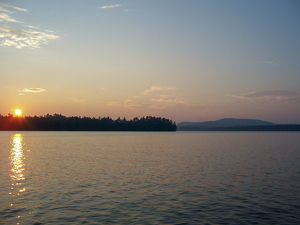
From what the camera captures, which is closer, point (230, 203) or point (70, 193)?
point (230, 203)

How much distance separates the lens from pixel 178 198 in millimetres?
25281

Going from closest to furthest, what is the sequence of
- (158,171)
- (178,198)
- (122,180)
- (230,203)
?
(230,203)
(178,198)
(122,180)
(158,171)

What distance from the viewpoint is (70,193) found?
27.0 m

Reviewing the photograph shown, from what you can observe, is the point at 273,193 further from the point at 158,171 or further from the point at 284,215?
the point at 158,171

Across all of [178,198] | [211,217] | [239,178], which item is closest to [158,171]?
[239,178]

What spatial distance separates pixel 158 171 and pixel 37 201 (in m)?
20.6

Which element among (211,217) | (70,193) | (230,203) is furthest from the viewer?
(70,193)

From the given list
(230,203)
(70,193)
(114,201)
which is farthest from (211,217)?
(70,193)

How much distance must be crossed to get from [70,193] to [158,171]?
1691 centimetres

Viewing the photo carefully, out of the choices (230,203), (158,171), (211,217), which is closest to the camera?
(211,217)

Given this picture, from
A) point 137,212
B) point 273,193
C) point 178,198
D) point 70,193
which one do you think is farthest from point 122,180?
point 273,193

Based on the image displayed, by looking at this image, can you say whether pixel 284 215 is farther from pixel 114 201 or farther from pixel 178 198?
pixel 114 201

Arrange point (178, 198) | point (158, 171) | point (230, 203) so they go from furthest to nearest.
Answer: point (158, 171)
point (178, 198)
point (230, 203)

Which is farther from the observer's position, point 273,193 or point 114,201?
point 273,193
